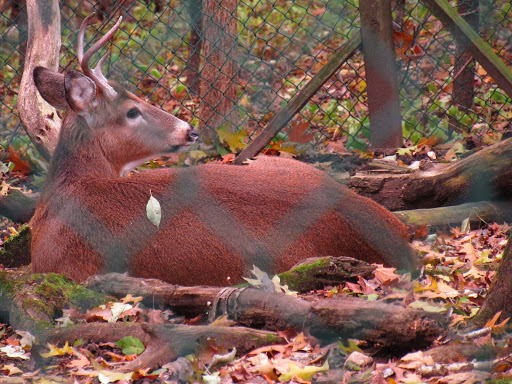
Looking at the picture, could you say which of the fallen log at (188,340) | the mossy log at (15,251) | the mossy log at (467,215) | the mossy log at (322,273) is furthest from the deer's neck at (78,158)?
the mossy log at (467,215)

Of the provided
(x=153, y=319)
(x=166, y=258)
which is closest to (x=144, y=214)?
(x=166, y=258)

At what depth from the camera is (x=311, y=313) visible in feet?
8.64

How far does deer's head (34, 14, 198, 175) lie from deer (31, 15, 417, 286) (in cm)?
57

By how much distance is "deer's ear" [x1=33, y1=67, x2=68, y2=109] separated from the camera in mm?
4477

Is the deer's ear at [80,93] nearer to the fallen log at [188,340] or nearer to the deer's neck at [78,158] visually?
the deer's neck at [78,158]

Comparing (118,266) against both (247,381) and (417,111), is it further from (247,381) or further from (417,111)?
(417,111)

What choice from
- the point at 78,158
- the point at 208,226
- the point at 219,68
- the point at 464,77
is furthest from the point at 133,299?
the point at 464,77

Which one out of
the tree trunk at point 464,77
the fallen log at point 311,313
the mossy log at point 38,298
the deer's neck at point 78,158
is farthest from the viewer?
the tree trunk at point 464,77

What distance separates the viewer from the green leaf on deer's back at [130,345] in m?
2.78

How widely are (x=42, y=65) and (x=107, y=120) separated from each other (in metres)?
1.24

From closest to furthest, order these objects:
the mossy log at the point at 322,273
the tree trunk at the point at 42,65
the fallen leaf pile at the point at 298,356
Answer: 1. the fallen leaf pile at the point at 298,356
2. the mossy log at the point at 322,273
3. the tree trunk at the point at 42,65

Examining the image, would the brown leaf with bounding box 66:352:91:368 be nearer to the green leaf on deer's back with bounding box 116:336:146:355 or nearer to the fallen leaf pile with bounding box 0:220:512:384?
the fallen leaf pile with bounding box 0:220:512:384

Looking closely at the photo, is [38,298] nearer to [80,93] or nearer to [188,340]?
[188,340]

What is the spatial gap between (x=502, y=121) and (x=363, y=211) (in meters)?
3.50
